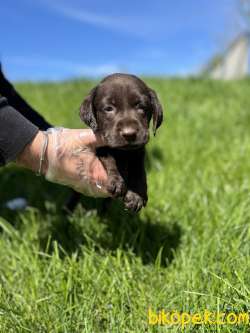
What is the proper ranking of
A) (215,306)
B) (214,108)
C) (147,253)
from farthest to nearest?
(214,108), (147,253), (215,306)

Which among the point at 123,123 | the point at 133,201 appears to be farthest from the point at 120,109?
the point at 133,201

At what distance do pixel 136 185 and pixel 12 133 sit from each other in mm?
781

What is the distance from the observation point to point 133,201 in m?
2.52

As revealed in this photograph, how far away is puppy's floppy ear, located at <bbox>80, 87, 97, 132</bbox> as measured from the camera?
8.83ft

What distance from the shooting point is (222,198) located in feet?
12.5

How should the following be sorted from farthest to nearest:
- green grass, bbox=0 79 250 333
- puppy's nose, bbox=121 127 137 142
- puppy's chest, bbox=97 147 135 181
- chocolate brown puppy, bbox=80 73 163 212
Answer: puppy's chest, bbox=97 147 135 181 < chocolate brown puppy, bbox=80 73 163 212 < puppy's nose, bbox=121 127 137 142 < green grass, bbox=0 79 250 333

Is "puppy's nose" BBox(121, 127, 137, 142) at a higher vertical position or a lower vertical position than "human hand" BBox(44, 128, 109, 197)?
higher

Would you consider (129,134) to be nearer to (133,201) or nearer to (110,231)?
(133,201)

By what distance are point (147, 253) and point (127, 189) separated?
2.23 ft

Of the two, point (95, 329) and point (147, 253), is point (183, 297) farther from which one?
point (147, 253)

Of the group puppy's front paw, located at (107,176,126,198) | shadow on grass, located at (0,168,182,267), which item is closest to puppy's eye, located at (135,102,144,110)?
puppy's front paw, located at (107,176,126,198)

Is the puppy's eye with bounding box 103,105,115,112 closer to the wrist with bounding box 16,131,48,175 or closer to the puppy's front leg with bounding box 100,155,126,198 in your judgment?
the puppy's front leg with bounding box 100,155,126,198

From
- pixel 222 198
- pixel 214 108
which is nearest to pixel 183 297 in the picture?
pixel 222 198

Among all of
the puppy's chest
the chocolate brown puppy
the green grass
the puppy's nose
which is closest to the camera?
the green grass
